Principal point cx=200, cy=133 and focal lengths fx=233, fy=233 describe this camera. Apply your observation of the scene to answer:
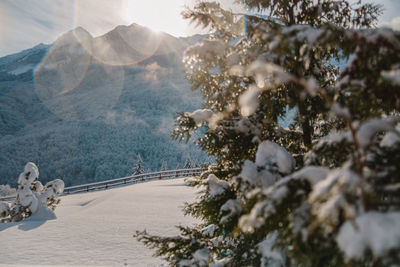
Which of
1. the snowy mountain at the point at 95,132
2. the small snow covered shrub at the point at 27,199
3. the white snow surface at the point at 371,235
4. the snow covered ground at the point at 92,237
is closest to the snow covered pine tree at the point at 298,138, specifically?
the white snow surface at the point at 371,235

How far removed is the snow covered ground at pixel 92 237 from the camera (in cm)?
674

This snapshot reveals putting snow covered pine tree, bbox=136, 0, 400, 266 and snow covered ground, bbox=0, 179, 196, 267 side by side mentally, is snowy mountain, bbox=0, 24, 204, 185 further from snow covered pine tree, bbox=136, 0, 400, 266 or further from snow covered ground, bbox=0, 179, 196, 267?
snow covered pine tree, bbox=136, 0, 400, 266

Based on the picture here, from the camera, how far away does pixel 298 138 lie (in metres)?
4.11

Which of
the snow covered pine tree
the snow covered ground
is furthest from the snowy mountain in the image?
the snow covered pine tree

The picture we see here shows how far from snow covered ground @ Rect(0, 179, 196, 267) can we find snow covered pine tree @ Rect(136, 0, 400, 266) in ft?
6.41

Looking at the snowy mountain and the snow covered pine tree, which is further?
the snowy mountain

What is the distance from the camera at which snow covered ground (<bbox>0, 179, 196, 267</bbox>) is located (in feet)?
22.1

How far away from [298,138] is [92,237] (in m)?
8.16

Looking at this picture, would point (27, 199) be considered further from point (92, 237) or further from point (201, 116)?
point (201, 116)

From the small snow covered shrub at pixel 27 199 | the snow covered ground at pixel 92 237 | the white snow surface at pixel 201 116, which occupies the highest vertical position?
the white snow surface at pixel 201 116

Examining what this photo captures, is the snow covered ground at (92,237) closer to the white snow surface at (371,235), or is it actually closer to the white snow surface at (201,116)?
the white snow surface at (201,116)

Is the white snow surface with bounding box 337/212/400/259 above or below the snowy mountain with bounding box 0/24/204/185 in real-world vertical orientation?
below

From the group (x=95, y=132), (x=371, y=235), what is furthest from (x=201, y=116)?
(x=95, y=132)

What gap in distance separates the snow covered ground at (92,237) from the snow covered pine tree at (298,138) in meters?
1.95
